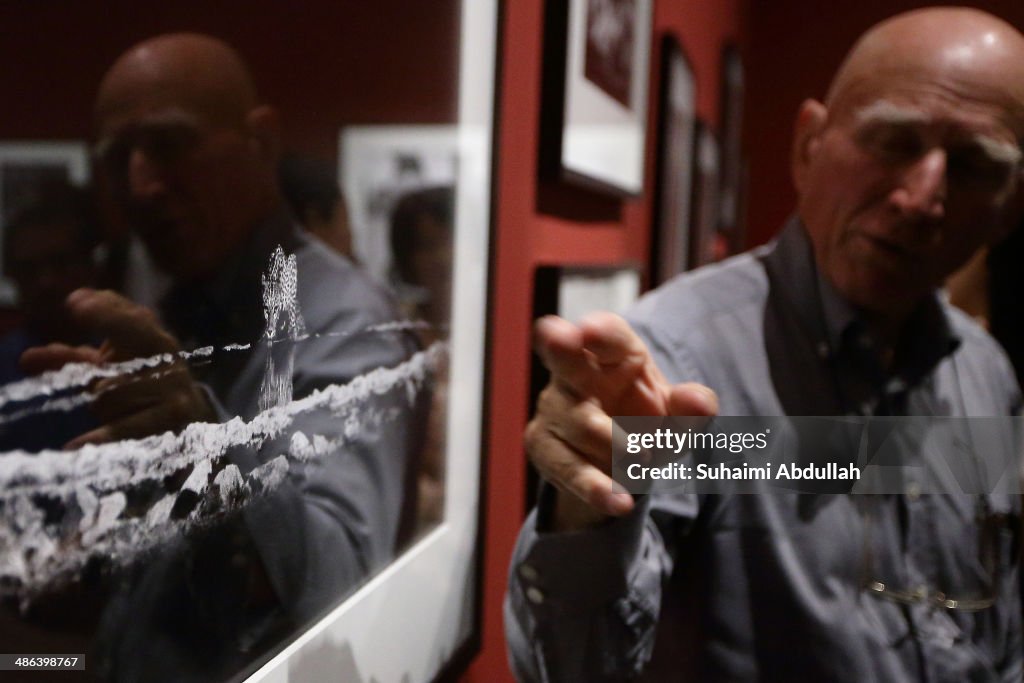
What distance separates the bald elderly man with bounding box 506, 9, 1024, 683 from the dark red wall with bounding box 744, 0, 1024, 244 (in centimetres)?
2

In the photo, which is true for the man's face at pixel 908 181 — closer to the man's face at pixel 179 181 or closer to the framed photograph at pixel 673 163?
the man's face at pixel 179 181

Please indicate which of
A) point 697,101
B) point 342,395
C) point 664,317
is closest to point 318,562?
point 342,395

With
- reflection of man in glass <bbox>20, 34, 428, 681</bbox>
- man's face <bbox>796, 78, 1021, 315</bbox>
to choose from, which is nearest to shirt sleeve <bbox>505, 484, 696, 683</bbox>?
reflection of man in glass <bbox>20, 34, 428, 681</bbox>

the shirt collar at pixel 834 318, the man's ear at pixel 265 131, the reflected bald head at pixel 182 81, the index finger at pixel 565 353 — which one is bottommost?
the shirt collar at pixel 834 318

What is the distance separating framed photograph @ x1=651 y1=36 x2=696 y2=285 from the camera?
1.08 meters

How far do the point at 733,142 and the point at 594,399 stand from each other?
2.29ft

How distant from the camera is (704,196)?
4.25ft

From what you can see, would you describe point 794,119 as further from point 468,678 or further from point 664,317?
point 468,678

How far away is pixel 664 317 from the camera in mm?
578

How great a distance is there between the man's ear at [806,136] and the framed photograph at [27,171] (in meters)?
0.49

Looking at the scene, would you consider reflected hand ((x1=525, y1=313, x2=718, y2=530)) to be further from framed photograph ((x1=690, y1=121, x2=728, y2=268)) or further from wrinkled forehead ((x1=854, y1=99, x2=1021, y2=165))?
framed photograph ((x1=690, y1=121, x2=728, y2=268))

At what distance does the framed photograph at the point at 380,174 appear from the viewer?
38 cm

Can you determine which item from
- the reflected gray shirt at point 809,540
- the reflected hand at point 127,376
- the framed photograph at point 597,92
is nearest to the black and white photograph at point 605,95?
the framed photograph at point 597,92

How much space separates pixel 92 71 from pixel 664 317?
43 centimetres
